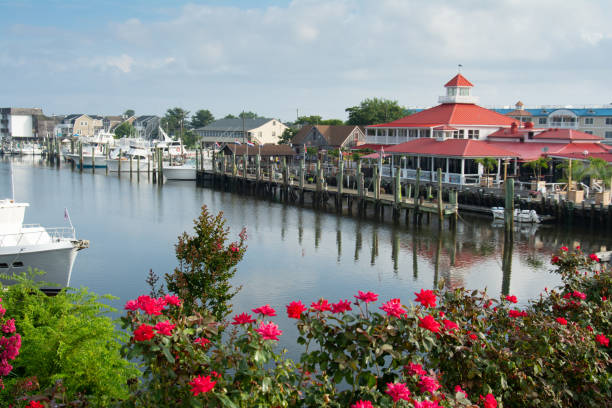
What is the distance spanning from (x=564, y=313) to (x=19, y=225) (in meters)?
19.8

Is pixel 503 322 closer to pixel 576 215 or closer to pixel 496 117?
pixel 576 215

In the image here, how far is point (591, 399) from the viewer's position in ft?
26.8

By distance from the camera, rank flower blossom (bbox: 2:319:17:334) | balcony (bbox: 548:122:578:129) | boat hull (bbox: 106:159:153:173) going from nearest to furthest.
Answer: flower blossom (bbox: 2:319:17:334) < balcony (bbox: 548:122:578:129) < boat hull (bbox: 106:159:153:173)

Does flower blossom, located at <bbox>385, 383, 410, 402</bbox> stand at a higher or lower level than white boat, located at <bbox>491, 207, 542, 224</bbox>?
higher

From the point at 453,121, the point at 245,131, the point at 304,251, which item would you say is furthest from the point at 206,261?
the point at 245,131

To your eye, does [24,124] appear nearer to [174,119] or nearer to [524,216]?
[174,119]

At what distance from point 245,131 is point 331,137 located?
29.3 meters

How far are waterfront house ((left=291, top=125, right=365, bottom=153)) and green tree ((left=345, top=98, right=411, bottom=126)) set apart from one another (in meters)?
7.92

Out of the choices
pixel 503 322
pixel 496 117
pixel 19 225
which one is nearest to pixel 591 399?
pixel 503 322

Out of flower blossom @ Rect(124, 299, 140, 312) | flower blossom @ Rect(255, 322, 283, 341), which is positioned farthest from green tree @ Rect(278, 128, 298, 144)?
flower blossom @ Rect(255, 322, 283, 341)

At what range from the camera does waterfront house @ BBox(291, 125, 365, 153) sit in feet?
273

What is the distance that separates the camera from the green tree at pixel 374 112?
93.9 meters

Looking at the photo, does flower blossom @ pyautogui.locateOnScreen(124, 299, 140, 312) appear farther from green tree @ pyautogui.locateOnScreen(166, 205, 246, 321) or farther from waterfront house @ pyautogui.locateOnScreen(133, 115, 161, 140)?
waterfront house @ pyautogui.locateOnScreen(133, 115, 161, 140)

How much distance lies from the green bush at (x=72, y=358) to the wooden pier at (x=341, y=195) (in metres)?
30.9
